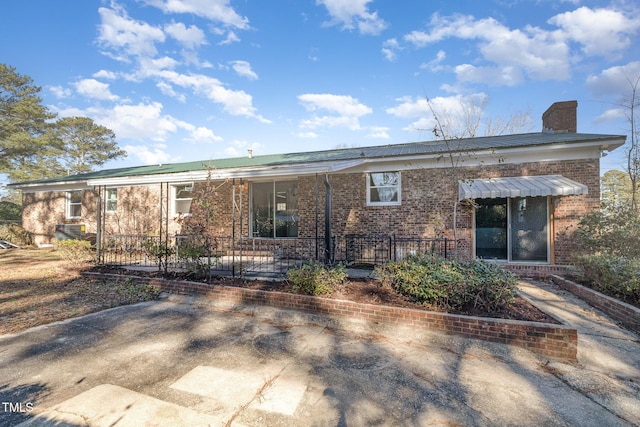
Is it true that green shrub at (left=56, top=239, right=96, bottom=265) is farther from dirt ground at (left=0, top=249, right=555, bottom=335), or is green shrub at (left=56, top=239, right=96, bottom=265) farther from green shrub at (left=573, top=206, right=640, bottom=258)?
green shrub at (left=573, top=206, right=640, bottom=258)

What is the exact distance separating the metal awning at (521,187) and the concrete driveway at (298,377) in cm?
355

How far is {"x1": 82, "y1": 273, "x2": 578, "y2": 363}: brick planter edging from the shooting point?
3574 mm

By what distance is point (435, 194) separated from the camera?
8.96 m

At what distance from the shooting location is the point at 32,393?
2680mm

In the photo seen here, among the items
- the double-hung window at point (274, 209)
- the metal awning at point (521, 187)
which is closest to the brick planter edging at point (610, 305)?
the metal awning at point (521, 187)

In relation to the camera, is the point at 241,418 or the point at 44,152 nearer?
the point at 241,418

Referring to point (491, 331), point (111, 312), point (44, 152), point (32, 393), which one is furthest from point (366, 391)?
point (44, 152)

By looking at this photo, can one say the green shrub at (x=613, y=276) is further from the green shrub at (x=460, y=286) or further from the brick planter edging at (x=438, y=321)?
the brick planter edging at (x=438, y=321)

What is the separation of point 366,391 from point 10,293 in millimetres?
7921

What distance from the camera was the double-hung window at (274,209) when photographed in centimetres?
1070

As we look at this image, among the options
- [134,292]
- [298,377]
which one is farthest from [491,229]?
[134,292]

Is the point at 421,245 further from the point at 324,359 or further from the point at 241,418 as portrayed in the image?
the point at 241,418

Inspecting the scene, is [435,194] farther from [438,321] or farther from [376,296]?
[438,321]

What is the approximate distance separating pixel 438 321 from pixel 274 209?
25.3 feet
